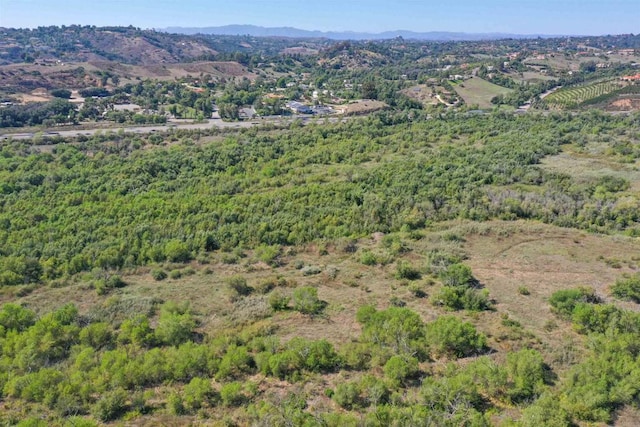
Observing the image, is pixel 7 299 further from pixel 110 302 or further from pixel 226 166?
pixel 226 166

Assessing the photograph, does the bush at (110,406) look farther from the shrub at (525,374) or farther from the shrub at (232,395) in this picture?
the shrub at (525,374)

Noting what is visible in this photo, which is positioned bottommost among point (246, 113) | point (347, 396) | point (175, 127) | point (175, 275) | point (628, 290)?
point (175, 275)

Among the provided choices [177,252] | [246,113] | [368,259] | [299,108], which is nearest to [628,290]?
[368,259]

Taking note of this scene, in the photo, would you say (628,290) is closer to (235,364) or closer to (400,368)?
(400,368)

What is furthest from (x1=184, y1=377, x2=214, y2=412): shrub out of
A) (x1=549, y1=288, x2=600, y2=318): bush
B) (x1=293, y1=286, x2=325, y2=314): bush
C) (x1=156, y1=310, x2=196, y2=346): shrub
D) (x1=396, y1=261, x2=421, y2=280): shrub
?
(x1=549, y1=288, x2=600, y2=318): bush

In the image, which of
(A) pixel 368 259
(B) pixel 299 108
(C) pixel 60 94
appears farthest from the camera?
(C) pixel 60 94

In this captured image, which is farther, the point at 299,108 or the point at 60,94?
the point at 60,94
